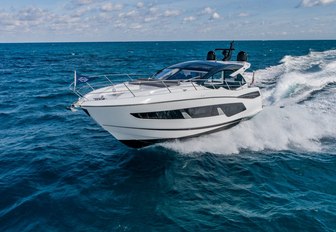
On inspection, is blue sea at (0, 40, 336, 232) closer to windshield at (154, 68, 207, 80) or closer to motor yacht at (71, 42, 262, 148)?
motor yacht at (71, 42, 262, 148)

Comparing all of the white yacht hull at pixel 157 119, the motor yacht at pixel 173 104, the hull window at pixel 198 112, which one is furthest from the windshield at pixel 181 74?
the hull window at pixel 198 112

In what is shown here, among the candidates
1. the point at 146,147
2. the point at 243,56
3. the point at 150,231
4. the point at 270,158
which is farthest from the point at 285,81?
the point at 150,231

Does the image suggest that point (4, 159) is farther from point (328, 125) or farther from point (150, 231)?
point (328, 125)

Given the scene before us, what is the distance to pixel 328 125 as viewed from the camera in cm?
1184

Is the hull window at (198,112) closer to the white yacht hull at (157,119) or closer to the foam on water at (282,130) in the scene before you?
the white yacht hull at (157,119)

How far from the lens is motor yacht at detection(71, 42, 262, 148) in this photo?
8570 mm

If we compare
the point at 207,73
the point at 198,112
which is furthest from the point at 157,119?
the point at 207,73

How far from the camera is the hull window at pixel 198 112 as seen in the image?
8812 millimetres

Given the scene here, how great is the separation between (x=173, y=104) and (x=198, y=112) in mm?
1021

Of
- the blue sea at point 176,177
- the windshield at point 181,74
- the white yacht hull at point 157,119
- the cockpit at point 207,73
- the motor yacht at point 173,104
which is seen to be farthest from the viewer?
the windshield at point 181,74

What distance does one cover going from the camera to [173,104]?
29.1 ft

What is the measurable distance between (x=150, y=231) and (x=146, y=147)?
4.16m

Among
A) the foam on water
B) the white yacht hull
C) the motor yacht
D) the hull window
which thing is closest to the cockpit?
the motor yacht

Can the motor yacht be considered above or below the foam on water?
above
